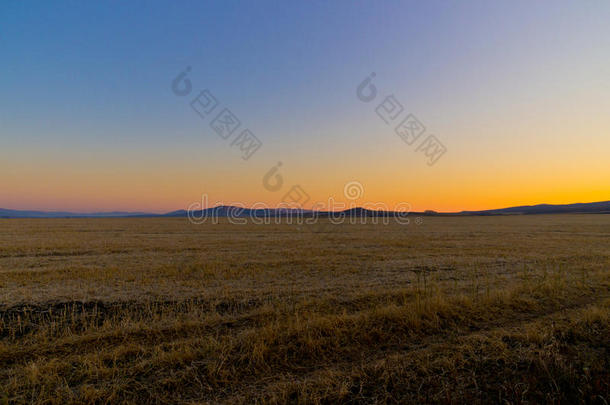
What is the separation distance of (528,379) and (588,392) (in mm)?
640

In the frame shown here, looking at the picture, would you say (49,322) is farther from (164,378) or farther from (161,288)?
(164,378)

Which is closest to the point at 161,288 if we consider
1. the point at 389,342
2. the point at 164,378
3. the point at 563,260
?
the point at 164,378

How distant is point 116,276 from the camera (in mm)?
Result: 12328

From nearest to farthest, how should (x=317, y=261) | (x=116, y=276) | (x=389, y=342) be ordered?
(x=389, y=342)
(x=116, y=276)
(x=317, y=261)

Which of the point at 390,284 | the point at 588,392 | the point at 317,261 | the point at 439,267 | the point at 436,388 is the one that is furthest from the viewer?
the point at 317,261

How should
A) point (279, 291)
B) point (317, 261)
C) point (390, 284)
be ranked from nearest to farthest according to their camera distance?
point (279, 291) < point (390, 284) < point (317, 261)

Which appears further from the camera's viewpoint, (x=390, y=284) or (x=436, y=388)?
(x=390, y=284)

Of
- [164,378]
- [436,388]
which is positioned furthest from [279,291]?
[436,388]

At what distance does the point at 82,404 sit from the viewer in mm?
3961

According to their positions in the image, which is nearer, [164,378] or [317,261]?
[164,378]

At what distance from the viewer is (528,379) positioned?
435 centimetres

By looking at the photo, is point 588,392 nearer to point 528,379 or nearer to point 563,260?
point 528,379

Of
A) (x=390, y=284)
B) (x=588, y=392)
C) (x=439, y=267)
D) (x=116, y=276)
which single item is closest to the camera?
(x=588, y=392)

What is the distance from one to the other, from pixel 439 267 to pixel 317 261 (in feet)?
20.1
